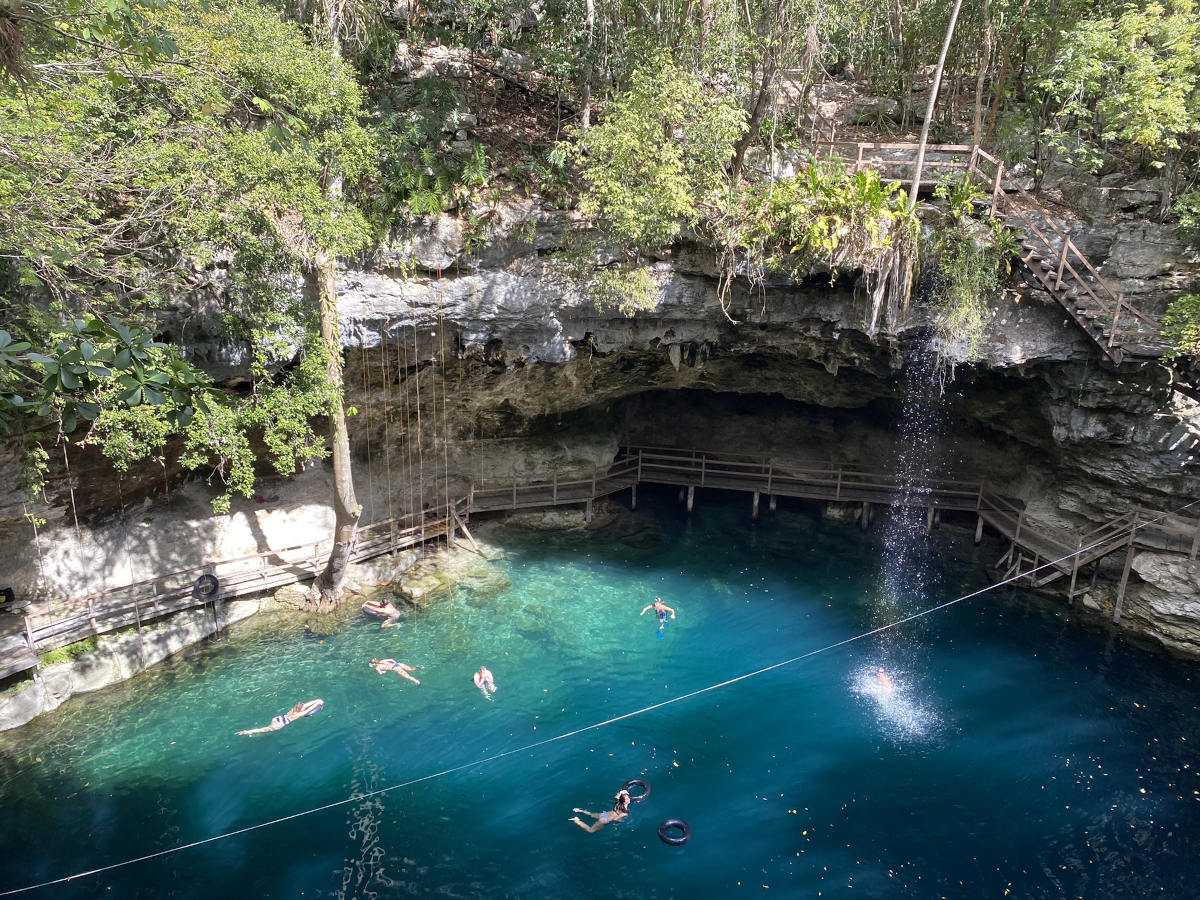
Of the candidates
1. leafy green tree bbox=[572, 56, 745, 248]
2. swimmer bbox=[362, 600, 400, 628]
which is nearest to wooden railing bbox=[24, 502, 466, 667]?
swimmer bbox=[362, 600, 400, 628]

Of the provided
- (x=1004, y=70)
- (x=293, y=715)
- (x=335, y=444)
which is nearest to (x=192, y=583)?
(x=335, y=444)

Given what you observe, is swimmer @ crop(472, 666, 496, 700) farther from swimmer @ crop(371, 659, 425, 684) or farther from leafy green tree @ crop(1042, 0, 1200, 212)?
leafy green tree @ crop(1042, 0, 1200, 212)

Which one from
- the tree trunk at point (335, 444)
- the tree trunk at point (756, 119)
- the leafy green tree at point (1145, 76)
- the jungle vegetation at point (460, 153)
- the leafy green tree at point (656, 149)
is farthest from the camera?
the tree trunk at point (756, 119)

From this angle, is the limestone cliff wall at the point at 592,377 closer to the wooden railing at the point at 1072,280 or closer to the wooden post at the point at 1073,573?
the wooden railing at the point at 1072,280

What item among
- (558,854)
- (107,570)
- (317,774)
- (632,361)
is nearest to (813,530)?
(632,361)

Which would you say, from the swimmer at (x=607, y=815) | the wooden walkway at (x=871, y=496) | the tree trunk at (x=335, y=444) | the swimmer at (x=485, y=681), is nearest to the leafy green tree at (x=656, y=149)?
the tree trunk at (x=335, y=444)

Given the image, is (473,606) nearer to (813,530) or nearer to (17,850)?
(17,850)
